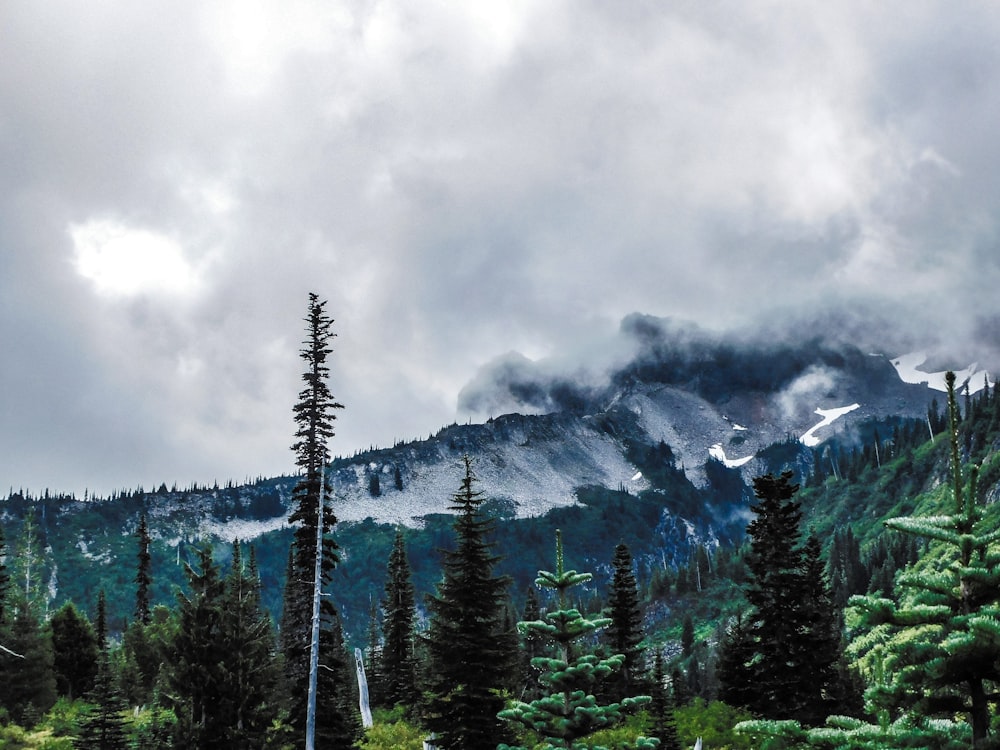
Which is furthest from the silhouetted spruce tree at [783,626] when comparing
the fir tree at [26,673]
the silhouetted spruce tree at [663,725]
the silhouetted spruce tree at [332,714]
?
the fir tree at [26,673]

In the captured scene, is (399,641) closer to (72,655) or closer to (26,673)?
(26,673)

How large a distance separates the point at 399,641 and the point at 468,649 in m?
35.2

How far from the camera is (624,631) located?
5306 centimetres

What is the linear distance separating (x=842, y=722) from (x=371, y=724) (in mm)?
43877

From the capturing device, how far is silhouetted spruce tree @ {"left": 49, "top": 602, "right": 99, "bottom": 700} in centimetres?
7181

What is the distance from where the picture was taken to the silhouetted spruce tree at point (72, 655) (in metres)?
71.8

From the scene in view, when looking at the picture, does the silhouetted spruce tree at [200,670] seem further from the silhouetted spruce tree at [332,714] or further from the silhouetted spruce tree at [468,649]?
the silhouetted spruce tree at [468,649]

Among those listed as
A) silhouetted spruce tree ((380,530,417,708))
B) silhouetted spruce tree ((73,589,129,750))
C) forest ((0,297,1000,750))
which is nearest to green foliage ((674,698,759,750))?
forest ((0,297,1000,750))

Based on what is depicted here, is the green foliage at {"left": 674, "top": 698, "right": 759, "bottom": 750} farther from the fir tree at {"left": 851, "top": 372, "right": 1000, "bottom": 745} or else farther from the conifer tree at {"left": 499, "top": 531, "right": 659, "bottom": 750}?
the fir tree at {"left": 851, "top": 372, "right": 1000, "bottom": 745}

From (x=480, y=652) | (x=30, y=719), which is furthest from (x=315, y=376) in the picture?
(x=30, y=719)

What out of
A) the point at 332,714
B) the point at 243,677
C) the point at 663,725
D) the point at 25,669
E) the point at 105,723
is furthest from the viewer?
the point at 25,669

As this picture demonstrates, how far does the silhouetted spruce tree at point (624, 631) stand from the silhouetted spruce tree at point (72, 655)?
47.2 metres

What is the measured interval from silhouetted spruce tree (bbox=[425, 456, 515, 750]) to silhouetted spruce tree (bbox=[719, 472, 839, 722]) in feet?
34.8

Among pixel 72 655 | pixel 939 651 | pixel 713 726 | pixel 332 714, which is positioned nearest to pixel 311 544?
pixel 332 714
